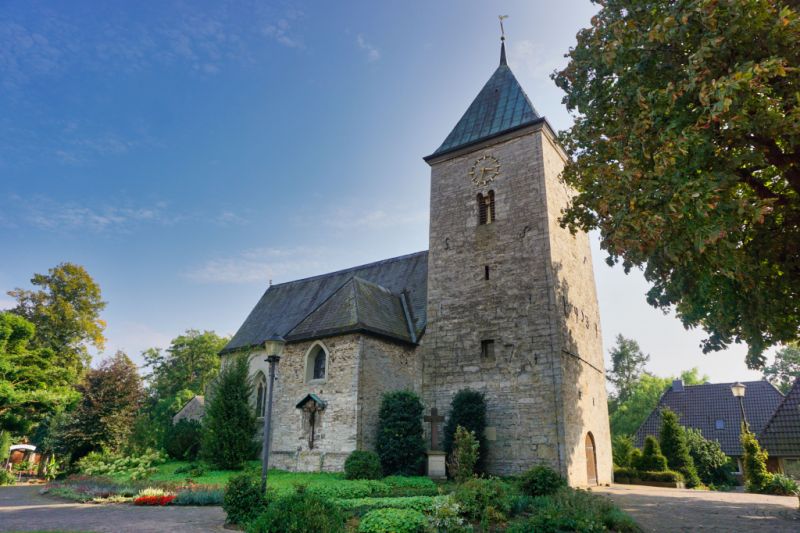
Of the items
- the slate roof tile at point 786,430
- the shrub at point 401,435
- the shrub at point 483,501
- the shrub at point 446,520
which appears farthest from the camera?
the slate roof tile at point 786,430

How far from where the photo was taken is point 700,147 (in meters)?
8.51

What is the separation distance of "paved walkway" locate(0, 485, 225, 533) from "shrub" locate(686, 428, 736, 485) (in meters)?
22.8

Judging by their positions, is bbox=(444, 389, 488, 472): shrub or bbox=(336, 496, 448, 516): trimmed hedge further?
bbox=(444, 389, 488, 472): shrub

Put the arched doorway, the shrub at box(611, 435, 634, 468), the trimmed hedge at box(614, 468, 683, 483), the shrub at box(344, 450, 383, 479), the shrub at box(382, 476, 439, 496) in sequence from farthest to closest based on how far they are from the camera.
A: the shrub at box(611, 435, 634, 468), the trimmed hedge at box(614, 468, 683, 483), the arched doorway, the shrub at box(344, 450, 383, 479), the shrub at box(382, 476, 439, 496)

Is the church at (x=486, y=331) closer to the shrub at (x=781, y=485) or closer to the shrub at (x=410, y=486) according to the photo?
the shrub at (x=410, y=486)

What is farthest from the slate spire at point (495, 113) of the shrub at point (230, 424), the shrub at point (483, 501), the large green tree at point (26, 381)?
the large green tree at point (26, 381)

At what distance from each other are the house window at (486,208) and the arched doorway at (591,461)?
8.81m

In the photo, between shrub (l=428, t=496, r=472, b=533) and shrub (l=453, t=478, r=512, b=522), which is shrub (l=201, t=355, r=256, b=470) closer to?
shrub (l=453, t=478, r=512, b=522)

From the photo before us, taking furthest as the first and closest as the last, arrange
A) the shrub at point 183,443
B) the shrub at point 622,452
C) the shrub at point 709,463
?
the shrub at point 622,452
the shrub at point 709,463
the shrub at point 183,443

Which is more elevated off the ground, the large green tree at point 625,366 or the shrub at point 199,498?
the large green tree at point 625,366

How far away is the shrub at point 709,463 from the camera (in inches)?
941

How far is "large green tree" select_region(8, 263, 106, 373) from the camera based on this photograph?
32.0 metres

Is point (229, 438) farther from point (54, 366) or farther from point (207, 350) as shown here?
point (207, 350)

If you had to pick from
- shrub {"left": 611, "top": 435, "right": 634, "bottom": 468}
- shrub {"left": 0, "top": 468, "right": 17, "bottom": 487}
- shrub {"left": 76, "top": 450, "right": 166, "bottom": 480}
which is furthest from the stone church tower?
shrub {"left": 0, "top": 468, "right": 17, "bottom": 487}
